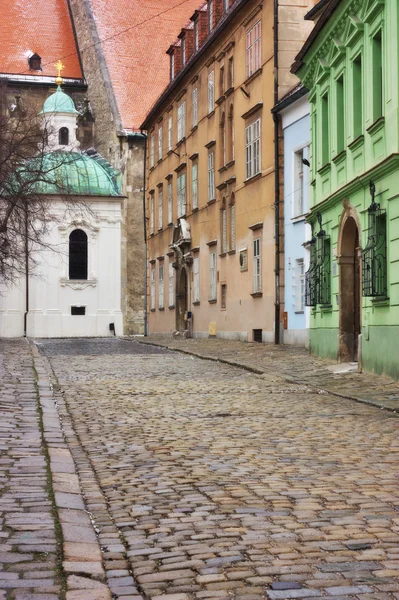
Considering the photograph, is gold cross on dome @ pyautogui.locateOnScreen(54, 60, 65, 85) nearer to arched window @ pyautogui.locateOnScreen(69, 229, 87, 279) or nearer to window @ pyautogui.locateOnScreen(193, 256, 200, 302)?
arched window @ pyautogui.locateOnScreen(69, 229, 87, 279)

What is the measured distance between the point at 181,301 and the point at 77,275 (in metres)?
16.1

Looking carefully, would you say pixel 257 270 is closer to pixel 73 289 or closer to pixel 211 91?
pixel 211 91

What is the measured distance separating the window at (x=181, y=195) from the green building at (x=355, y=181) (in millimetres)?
16590

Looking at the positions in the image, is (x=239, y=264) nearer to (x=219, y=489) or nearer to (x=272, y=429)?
(x=272, y=429)

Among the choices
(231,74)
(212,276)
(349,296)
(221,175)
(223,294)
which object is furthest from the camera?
(212,276)

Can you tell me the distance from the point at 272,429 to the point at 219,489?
3492 mm

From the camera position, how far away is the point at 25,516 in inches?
229

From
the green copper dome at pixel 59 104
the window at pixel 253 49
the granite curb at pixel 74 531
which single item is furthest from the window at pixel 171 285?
the granite curb at pixel 74 531

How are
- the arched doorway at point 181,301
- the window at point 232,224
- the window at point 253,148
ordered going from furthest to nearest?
the arched doorway at point 181,301, the window at point 232,224, the window at point 253,148

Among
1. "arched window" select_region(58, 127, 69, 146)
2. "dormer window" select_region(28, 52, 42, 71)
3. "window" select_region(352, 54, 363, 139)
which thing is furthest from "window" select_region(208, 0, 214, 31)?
"dormer window" select_region(28, 52, 42, 71)

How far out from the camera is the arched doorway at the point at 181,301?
39906mm

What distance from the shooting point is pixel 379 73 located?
664 inches

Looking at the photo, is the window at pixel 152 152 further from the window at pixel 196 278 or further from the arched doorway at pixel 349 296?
the arched doorway at pixel 349 296

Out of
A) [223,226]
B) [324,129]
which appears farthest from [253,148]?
[324,129]
